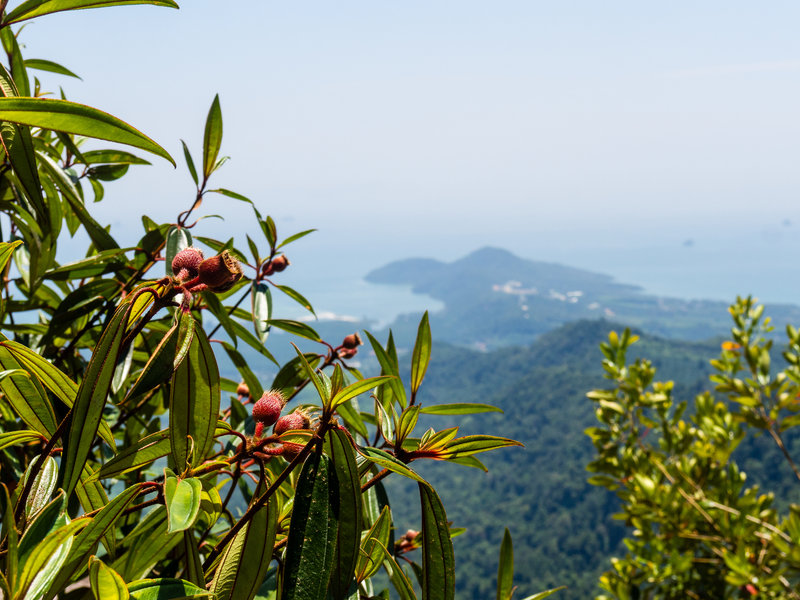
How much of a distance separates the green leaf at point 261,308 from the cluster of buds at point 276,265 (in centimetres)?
2

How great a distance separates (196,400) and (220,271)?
0.12m

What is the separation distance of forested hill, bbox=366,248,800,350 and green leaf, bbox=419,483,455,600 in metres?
88.8

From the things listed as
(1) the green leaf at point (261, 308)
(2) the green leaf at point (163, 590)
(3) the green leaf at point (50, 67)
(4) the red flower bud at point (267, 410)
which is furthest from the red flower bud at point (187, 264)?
(3) the green leaf at point (50, 67)

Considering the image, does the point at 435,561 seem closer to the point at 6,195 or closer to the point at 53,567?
the point at 53,567

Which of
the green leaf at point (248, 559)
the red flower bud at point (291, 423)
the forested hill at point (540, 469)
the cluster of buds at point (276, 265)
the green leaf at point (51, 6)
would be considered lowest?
the forested hill at point (540, 469)

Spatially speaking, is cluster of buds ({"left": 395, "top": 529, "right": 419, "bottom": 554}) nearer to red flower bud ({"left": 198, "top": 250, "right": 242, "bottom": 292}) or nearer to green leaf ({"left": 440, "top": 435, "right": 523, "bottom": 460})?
green leaf ({"left": 440, "top": 435, "right": 523, "bottom": 460})

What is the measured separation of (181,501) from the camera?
0.37 m

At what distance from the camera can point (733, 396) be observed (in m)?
2.28

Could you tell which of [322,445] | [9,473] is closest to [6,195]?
[9,473]

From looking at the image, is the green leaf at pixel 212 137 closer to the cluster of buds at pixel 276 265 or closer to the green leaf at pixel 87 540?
the cluster of buds at pixel 276 265

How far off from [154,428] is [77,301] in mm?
359

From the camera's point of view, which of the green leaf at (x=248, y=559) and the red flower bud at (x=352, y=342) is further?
the red flower bud at (x=352, y=342)

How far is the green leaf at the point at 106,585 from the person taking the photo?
1.13 ft

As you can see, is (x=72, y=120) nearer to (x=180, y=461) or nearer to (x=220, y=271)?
(x=220, y=271)
